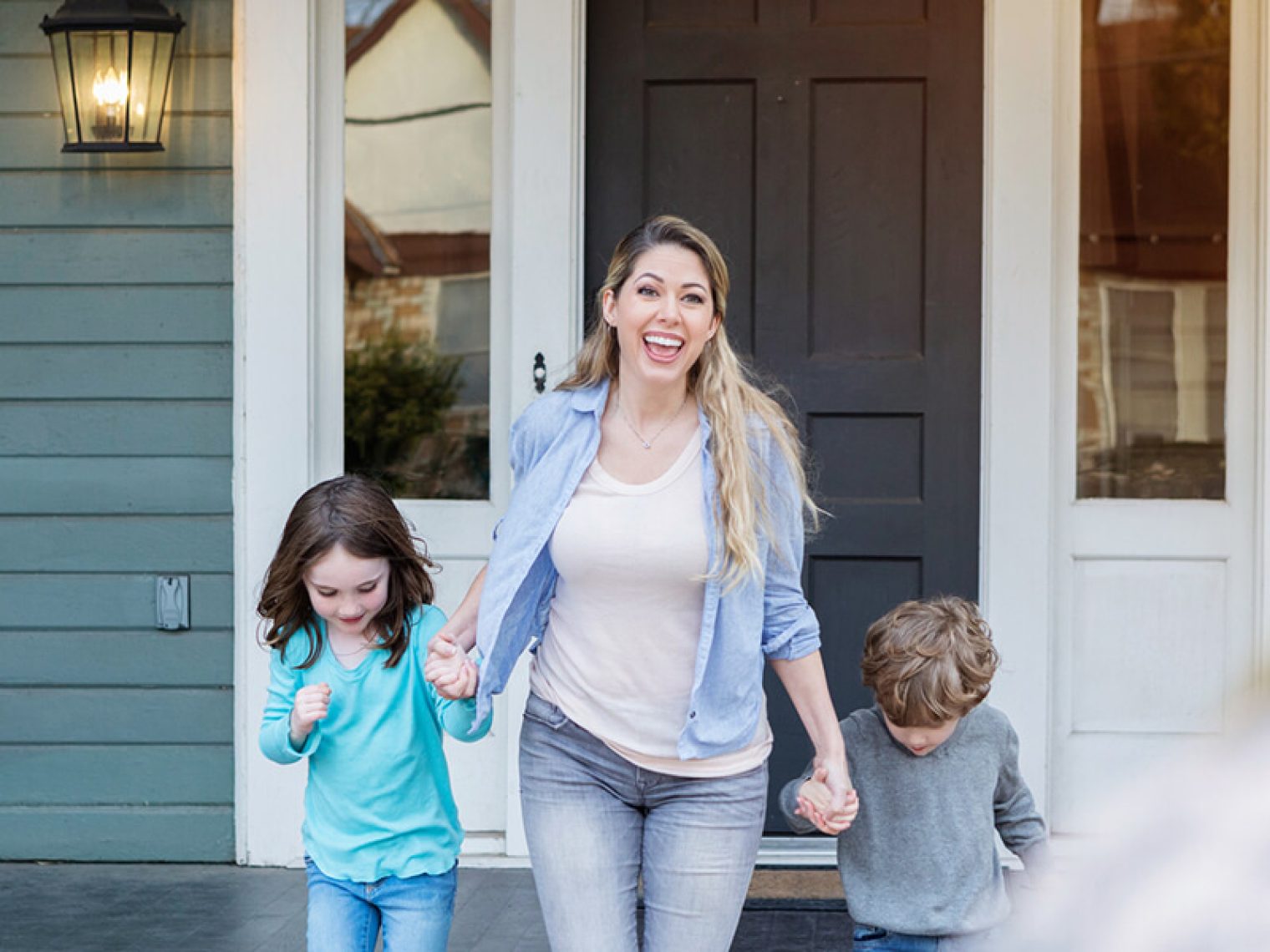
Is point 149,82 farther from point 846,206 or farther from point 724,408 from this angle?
point 724,408

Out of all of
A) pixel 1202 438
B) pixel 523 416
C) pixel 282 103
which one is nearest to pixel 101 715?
pixel 282 103

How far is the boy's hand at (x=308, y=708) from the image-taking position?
10.8ft

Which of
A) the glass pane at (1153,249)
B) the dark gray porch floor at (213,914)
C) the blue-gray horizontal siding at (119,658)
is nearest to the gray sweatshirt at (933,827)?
the dark gray porch floor at (213,914)

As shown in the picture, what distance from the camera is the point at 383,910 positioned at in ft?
11.2

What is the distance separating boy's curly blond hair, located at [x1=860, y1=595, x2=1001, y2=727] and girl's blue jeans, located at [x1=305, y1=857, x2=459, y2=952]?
907 mm

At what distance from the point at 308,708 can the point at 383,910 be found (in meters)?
0.43

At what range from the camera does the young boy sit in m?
3.32

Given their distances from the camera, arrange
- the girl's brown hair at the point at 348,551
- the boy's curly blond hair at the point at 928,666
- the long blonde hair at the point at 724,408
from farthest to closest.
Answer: the girl's brown hair at the point at 348,551
the boy's curly blond hair at the point at 928,666
the long blonde hair at the point at 724,408

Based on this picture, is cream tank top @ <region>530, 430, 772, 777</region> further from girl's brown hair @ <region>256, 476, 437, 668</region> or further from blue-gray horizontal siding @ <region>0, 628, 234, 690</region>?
blue-gray horizontal siding @ <region>0, 628, 234, 690</region>

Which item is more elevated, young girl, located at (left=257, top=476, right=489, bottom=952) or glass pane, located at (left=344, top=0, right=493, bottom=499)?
glass pane, located at (left=344, top=0, right=493, bottom=499)

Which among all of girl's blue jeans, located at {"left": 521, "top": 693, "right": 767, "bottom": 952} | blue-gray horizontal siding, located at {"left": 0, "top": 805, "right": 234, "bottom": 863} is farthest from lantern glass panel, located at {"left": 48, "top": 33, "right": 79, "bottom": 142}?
girl's blue jeans, located at {"left": 521, "top": 693, "right": 767, "bottom": 952}

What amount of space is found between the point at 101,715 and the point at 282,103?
6.28 ft

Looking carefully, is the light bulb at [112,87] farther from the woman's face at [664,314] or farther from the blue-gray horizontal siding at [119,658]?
the woman's face at [664,314]

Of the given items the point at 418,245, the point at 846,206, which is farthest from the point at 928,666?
the point at 418,245
